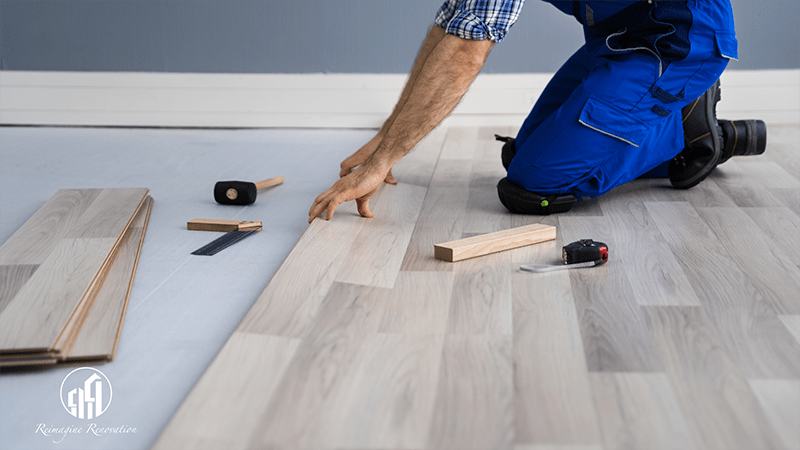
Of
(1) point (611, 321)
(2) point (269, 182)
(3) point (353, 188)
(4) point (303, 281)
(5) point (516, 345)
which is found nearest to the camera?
(5) point (516, 345)

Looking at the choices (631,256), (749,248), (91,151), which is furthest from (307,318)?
(91,151)

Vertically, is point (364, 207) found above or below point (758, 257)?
above

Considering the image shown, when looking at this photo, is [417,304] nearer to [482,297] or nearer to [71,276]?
[482,297]

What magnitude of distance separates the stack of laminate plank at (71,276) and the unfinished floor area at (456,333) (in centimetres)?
5

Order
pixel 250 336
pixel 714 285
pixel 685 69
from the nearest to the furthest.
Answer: pixel 250 336, pixel 714 285, pixel 685 69

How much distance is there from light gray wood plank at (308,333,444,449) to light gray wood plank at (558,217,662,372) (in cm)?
32

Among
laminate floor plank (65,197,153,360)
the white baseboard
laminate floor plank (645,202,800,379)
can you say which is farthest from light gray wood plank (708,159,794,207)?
laminate floor plank (65,197,153,360)

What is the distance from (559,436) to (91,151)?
3209 mm

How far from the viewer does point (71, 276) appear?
1625 mm

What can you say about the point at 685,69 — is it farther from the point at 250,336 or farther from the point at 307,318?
the point at 250,336

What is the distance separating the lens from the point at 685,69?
2156mm

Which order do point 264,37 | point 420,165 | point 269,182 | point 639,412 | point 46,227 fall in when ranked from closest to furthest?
point 639,412, point 46,227, point 269,182, point 420,165, point 264,37

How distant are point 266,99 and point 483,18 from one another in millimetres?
2578

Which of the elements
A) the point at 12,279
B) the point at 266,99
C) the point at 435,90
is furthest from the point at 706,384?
the point at 266,99
